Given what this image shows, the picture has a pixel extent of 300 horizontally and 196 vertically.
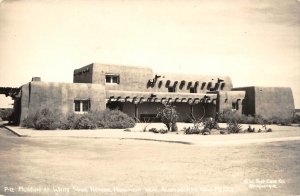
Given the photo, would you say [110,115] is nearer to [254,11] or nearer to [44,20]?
[44,20]

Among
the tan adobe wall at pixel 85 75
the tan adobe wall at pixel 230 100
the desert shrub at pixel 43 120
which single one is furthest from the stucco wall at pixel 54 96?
the tan adobe wall at pixel 230 100

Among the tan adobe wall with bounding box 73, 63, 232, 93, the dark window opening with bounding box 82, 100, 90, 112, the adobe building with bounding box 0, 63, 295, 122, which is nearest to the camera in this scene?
the adobe building with bounding box 0, 63, 295, 122

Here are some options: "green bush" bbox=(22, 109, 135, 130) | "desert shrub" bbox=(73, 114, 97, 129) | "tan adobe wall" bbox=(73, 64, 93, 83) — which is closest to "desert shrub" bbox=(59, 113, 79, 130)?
"green bush" bbox=(22, 109, 135, 130)

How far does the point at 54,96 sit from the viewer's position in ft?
87.2

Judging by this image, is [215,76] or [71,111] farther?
[215,76]

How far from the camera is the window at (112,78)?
106ft

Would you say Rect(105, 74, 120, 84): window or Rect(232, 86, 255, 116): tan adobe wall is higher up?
Rect(105, 74, 120, 84): window

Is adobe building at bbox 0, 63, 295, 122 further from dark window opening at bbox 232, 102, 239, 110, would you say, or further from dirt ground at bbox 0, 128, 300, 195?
dirt ground at bbox 0, 128, 300, 195

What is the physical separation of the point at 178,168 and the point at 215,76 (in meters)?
31.3

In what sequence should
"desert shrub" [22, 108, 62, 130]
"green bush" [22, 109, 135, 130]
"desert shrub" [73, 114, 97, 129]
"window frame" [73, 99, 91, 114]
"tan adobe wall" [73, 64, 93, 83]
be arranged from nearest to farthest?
1. "desert shrub" [22, 108, 62, 130]
2. "green bush" [22, 109, 135, 130]
3. "desert shrub" [73, 114, 97, 129]
4. "window frame" [73, 99, 91, 114]
5. "tan adobe wall" [73, 64, 93, 83]

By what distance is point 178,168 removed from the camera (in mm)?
9023

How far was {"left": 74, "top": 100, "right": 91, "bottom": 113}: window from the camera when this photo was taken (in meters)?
27.7

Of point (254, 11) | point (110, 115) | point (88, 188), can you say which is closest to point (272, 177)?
point (88, 188)

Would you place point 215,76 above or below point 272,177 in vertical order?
above
